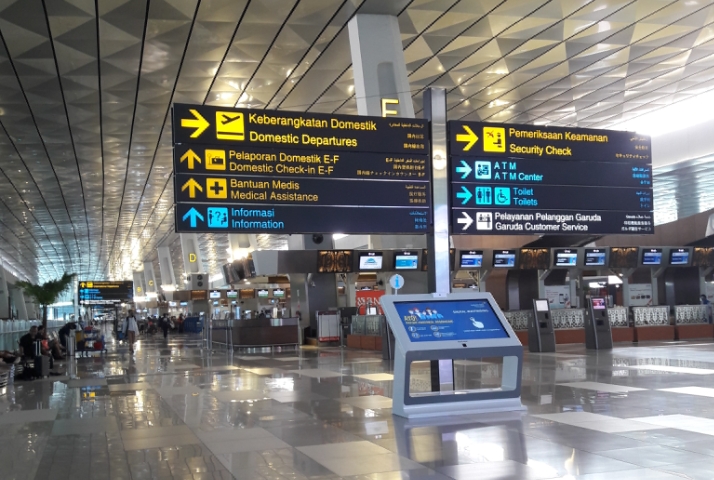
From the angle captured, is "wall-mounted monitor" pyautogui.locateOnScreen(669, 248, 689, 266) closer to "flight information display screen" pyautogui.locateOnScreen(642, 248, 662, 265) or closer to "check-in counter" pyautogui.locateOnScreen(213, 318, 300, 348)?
"flight information display screen" pyautogui.locateOnScreen(642, 248, 662, 265)

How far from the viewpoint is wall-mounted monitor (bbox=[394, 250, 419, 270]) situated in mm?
27312

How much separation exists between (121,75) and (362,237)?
22.1 meters

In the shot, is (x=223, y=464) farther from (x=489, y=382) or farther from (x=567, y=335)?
(x=567, y=335)

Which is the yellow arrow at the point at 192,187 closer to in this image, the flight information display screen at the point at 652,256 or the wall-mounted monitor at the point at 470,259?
the wall-mounted monitor at the point at 470,259

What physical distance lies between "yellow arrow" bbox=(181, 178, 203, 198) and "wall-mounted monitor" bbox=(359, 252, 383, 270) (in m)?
18.2

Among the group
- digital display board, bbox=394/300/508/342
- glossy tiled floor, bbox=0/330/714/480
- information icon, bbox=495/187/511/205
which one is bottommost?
glossy tiled floor, bbox=0/330/714/480

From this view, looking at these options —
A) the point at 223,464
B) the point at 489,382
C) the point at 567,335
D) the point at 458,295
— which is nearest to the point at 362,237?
the point at 567,335

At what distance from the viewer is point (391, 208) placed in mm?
10227

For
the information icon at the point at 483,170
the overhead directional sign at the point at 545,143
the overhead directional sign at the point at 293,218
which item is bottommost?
the overhead directional sign at the point at 293,218

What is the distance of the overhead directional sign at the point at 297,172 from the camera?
31.3 feet

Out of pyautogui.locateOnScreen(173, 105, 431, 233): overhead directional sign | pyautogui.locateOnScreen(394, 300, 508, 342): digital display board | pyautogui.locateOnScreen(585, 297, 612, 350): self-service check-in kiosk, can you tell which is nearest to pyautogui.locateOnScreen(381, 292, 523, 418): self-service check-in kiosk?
pyautogui.locateOnScreen(394, 300, 508, 342): digital display board

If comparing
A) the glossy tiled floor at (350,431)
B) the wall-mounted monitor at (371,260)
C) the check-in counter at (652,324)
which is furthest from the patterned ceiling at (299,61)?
the glossy tiled floor at (350,431)

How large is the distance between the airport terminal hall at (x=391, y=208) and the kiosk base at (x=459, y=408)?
5 cm

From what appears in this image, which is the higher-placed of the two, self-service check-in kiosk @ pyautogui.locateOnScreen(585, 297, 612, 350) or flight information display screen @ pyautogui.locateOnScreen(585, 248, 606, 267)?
flight information display screen @ pyautogui.locateOnScreen(585, 248, 606, 267)
